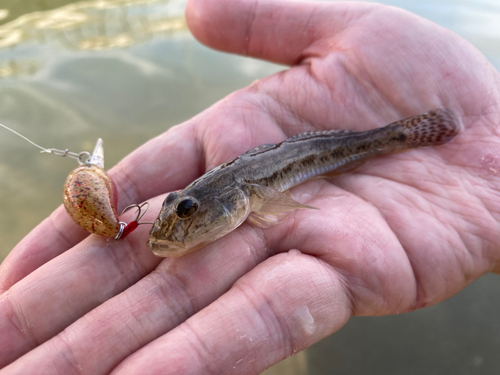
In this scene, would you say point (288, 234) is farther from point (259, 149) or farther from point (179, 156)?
point (179, 156)

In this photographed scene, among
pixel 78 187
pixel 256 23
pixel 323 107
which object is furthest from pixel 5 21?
pixel 323 107

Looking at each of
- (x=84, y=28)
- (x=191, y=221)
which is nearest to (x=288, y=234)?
(x=191, y=221)

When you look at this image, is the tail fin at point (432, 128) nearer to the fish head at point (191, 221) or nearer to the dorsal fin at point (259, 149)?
the dorsal fin at point (259, 149)

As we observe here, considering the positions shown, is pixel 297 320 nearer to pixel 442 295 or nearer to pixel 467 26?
pixel 442 295

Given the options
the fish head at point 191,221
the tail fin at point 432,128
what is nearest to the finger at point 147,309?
the fish head at point 191,221

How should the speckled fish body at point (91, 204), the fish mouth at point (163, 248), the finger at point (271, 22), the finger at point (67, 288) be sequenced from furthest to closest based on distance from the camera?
1. the finger at point (271, 22)
2. the speckled fish body at point (91, 204)
3. the fish mouth at point (163, 248)
4. the finger at point (67, 288)

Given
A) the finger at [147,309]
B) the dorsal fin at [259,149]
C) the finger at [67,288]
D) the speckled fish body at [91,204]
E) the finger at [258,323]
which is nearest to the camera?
the finger at [258,323]
